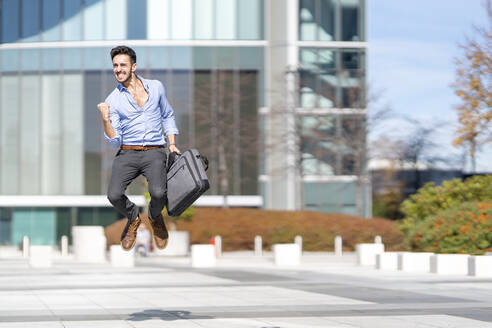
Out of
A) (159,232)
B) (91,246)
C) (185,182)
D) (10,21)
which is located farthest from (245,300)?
(10,21)

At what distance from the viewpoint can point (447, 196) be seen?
33.3 metres

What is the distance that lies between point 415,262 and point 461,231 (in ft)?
5.73

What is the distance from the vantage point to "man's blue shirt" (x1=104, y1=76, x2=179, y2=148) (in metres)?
10.3

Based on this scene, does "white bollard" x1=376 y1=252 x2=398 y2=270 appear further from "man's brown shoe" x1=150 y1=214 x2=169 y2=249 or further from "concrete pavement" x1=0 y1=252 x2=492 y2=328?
"man's brown shoe" x1=150 y1=214 x2=169 y2=249

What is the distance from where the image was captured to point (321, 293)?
1970 cm

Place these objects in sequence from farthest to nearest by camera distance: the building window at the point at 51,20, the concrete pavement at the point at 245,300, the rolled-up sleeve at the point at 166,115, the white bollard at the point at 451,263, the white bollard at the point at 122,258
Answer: the building window at the point at 51,20 → the white bollard at the point at 122,258 → the white bollard at the point at 451,263 → the concrete pavement at the point at 245,300 → the rolled-up sleeve at the point at 166,115

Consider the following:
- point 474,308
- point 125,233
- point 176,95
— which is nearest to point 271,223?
point 176,95

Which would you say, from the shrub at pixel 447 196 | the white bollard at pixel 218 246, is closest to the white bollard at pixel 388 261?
the shrub at pixel 447 196

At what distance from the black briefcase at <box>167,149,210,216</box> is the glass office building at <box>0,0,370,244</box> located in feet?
151

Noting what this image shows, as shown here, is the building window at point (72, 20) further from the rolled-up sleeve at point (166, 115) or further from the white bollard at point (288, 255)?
the rolled-up sleeve at point (166, 115)

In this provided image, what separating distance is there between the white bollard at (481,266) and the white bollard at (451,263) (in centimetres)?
93

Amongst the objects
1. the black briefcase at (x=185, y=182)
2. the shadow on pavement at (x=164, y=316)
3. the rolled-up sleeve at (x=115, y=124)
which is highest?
the rolled-up sleeve at (x=115, y=124)

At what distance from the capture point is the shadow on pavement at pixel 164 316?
45.8 ft

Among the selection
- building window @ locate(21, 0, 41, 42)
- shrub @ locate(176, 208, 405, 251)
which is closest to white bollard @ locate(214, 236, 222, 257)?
shrub @ locate(176, 208, 405, 251)
